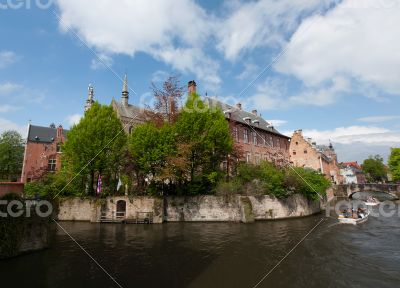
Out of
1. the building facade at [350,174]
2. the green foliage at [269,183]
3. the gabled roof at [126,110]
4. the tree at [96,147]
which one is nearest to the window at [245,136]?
the green foliage at [269,183]

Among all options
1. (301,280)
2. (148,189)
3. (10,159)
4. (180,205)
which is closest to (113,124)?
(148,189)

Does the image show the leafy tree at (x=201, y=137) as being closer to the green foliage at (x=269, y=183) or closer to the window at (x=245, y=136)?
the green foliage at (x=269, y=183)

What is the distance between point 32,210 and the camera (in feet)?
51.8

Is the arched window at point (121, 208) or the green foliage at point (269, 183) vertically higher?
the green foliage at point (269, 183)

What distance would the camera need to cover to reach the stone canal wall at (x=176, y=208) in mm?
26953

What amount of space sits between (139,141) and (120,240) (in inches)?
442

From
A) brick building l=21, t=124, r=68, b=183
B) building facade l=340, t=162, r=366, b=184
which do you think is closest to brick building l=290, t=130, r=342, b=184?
building facade l=340, t=162, r=366, b=184

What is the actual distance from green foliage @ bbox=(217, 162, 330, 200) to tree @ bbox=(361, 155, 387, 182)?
3044 inches

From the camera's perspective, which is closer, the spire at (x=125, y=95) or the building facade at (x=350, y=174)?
the spire at (x=125, y=95)

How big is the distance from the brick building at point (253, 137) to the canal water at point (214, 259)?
2126 cm

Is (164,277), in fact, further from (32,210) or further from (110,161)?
(110,161)

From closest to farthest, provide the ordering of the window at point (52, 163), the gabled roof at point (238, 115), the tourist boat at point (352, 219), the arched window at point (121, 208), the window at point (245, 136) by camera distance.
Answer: the tourist boat at point (352, 219), the arched window at point (121, 208), the gabled roof at point (238, 115), the window at point (245, 136), the window at point (52, 163)

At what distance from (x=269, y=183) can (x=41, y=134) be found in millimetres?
40362

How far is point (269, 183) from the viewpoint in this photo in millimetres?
30016
